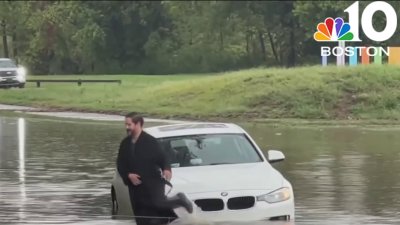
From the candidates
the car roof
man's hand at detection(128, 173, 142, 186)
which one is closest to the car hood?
the car roof

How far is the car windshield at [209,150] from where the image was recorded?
1266 cm

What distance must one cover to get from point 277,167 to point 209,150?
23.4ft

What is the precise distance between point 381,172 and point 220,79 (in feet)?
81.7

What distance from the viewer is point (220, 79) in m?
43.6

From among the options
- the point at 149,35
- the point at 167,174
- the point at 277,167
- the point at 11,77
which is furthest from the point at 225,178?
the point at 149,35

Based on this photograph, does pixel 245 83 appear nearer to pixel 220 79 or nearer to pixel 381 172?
pixel 220 79

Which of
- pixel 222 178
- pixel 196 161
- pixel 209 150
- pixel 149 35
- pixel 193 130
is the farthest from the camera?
pixel 149 35

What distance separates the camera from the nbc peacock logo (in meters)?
49.2

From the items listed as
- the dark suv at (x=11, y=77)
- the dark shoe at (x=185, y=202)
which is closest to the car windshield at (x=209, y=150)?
the dark shoe at (x=185, y=202)

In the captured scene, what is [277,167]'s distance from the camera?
65.6 feet

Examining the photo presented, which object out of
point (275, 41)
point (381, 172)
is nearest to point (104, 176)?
point (381, 172)

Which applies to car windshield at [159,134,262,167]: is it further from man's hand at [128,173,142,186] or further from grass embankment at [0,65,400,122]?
grass embankment at [0,65,400,122]

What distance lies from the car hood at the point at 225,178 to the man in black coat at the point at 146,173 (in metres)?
0.81

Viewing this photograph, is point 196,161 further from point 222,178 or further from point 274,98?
point 274,98
